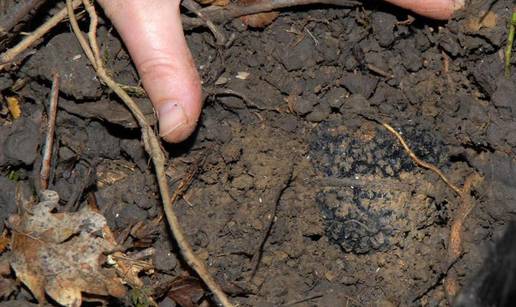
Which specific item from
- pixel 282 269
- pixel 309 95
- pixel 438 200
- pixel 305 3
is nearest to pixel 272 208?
pixel 282 269

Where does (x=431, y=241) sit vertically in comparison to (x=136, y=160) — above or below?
below

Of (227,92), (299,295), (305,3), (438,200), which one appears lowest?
(299,295)

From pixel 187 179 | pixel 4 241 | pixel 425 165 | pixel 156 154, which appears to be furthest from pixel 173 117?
pixel 425 165

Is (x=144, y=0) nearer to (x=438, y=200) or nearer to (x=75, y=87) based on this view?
(x=75, y=87)

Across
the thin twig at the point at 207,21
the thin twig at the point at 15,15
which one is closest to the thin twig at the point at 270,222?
the thin twig at the point at 207,21

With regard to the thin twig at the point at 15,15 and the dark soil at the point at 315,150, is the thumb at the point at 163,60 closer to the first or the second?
the dark soil at the point at 315,150

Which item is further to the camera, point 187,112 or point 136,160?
point 136,160

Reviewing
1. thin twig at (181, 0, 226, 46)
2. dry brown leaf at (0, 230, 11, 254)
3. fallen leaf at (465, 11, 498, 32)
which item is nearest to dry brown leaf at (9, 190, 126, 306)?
dry brown leaf at (0, 230, 11, 254)
